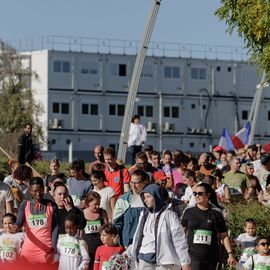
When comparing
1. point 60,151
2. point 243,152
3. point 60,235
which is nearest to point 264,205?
point 60,235

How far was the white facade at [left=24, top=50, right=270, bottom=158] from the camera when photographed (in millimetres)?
107375

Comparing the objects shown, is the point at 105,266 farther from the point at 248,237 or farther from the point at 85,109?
the point at 85,109

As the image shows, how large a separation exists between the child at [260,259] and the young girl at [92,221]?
2173 millimetres

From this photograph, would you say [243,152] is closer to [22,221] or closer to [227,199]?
[227,199]

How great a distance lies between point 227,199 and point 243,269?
156 inches

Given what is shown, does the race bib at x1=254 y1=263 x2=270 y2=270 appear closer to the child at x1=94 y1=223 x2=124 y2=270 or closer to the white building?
the child at x1=94 y1=223 x2=124 y2=270

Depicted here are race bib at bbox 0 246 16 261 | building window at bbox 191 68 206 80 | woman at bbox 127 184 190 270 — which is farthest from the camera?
building window at bbox 191 68 206 80

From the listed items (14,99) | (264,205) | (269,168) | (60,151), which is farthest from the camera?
(60,151)

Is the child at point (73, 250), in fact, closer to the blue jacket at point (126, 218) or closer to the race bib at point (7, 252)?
the race bib at point (7, 252)

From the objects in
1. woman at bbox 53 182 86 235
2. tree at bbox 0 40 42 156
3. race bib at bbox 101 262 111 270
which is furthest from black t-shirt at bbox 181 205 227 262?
tree at bbox 0 40 42 156

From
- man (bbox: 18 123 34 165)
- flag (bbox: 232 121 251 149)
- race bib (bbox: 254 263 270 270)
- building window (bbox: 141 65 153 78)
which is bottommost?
race bib (bbox: 254 263 270 270)

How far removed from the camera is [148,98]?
110438 mm

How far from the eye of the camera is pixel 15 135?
54281 millimetres

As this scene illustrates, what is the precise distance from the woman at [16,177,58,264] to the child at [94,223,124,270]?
0.68 metres
